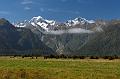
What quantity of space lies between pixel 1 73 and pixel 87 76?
11414 mm

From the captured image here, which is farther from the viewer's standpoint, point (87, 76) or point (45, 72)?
point (45, 72)

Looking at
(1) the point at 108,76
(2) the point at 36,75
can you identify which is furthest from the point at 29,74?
(1) the point at 108,76

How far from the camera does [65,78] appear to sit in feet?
143

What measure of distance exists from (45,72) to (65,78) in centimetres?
502

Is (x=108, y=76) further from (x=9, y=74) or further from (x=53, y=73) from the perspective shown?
(x=9, y=74)

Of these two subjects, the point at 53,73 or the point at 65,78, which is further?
the point at 53,73

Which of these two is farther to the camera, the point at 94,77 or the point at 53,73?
the point at 53,73

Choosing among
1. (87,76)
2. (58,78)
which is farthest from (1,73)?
(87,76)

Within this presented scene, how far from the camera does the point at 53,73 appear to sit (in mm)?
47375

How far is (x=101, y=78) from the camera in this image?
4312 centimetres

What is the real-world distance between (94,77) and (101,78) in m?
1.14

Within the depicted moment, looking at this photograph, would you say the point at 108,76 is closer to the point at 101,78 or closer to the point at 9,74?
the point at 101,78

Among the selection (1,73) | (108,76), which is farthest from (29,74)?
(108,76)

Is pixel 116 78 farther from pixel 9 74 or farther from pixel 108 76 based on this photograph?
pixel 9 74
